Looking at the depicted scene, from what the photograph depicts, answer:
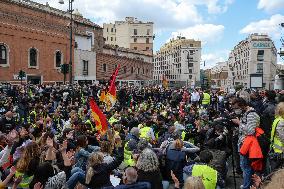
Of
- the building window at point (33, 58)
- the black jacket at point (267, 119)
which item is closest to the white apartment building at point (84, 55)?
the building window at point (33, 58)

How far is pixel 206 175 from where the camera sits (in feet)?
19.0

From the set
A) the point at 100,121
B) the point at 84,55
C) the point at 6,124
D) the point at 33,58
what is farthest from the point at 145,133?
the point at 84,55

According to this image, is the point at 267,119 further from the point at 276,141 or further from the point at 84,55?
the point at 84,55

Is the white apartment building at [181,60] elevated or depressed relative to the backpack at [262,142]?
elevated

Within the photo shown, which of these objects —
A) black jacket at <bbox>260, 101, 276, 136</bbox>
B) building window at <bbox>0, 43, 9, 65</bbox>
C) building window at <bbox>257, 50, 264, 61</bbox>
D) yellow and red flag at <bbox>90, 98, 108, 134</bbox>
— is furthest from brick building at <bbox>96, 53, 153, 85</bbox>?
black jacket at <bbox>260, 101, 276, 136</bbox>

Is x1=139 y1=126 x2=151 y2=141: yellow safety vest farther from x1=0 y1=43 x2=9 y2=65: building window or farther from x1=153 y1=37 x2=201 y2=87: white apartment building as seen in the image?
x1=153 y1=37 x2=201 y2=87: white apartment building

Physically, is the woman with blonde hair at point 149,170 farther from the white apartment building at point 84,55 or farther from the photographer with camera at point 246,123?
the white apartment building at point 84,55

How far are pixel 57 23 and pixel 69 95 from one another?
22.1 m

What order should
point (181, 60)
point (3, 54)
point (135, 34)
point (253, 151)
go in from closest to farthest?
1. point (253, 151)
2. point (3, 54)
3. point (135, 34)
4. point (181, 60)

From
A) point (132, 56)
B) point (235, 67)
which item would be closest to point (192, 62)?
point (235, 67)

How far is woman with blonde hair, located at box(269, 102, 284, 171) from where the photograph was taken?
648 cm

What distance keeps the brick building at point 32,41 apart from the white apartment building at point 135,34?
53349 millimetres

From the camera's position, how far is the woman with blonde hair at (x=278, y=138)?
648 cm

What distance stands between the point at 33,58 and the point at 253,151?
124ft
